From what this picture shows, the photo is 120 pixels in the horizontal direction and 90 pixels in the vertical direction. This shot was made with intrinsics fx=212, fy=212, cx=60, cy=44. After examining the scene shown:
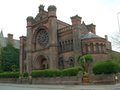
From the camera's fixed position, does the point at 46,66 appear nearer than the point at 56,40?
No

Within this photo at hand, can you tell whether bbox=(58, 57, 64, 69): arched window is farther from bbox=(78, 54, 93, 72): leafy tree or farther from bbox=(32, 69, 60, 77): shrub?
bbox=(78, 54, 93, 72): leafy tree

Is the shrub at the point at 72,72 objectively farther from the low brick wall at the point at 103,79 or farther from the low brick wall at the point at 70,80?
the low brick wall at the point at 103,79

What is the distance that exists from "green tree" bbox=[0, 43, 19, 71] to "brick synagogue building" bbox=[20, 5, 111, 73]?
8.78 m

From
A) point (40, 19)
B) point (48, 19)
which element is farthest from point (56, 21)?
point (40, 19)

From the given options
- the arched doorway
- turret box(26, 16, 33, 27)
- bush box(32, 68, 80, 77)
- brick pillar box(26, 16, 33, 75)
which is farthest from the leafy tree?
turret box(26, 16, 33, 27)

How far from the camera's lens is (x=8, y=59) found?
67062 mm

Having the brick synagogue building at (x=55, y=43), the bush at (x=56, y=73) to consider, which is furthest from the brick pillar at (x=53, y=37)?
the bush at (x=56, y=73)

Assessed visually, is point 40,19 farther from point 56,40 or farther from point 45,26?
point 56,40

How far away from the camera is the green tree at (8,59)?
66306mm

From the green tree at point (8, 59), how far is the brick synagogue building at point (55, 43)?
28.8 ft

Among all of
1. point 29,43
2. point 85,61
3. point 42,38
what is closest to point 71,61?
point 85,61

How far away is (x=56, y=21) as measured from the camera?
169 ft

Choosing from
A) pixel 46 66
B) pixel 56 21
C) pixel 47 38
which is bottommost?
pixel 46 66

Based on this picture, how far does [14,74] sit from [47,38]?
12.0m
